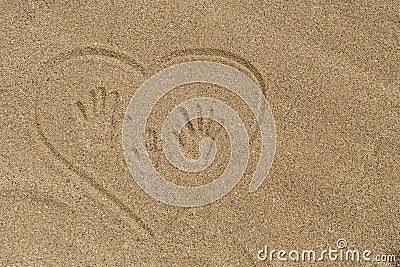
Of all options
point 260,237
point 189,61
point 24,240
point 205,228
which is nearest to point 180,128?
point 189,61

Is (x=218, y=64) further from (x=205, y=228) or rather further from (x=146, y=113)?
(x=205, y=228)

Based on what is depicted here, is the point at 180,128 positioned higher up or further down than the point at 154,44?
further down

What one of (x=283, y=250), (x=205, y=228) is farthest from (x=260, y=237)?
(x=205, y=228)

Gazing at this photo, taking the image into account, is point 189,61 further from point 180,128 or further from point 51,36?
point 51,36

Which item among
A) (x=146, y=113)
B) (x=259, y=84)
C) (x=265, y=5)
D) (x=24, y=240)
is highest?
(x=265, y=5)

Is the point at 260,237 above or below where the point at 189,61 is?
below

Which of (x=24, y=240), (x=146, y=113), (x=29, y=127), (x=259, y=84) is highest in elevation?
(x=259, y=84)
